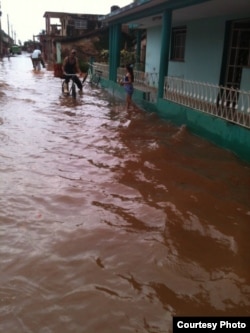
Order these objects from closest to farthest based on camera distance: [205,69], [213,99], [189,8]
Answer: [213,99] < [189,8] < [205,69]

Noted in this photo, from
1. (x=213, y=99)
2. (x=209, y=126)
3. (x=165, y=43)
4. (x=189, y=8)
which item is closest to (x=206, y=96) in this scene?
(x=213, y=99)

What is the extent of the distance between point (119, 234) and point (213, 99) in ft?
20.8

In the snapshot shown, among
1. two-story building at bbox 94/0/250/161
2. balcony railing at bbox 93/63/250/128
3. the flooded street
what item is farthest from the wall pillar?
the flooded street

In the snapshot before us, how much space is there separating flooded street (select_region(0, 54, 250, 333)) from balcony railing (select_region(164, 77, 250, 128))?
0.79m

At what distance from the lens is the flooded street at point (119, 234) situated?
298 centimetres

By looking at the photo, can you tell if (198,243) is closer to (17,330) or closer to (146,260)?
(146,260)

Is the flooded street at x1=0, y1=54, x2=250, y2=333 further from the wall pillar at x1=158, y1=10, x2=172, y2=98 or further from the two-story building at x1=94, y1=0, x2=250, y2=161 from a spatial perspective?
the wall pillar at x1=158, y1=10, x2=172, y2=98

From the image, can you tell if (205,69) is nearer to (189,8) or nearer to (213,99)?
(189,8)

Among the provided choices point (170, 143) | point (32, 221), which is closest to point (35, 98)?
point (170, 143)

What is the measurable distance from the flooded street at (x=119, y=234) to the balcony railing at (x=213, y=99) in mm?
791

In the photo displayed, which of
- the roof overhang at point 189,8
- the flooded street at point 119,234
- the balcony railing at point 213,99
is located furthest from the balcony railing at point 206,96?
the roof overhang at point 189,8

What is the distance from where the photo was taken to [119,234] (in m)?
4.12

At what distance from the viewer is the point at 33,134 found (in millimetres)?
8578

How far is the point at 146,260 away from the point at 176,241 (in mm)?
525
